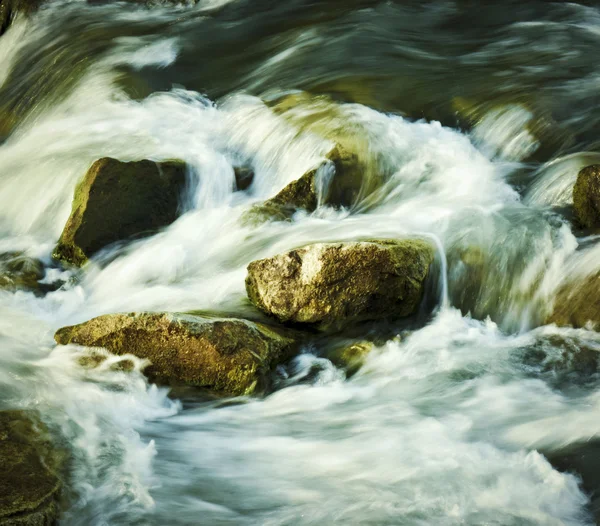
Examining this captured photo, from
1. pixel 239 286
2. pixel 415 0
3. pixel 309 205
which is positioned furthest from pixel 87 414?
pixel 415 0

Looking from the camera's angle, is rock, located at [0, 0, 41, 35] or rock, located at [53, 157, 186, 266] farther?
rock, located at [0, 0, 41, 35]

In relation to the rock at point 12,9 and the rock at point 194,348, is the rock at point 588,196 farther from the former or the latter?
the rock at point 12,9

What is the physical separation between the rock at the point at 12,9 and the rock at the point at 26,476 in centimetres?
923

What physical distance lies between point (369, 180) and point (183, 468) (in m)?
3.65

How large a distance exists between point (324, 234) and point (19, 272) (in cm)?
267

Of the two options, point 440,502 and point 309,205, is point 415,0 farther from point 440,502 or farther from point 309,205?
point 440,502

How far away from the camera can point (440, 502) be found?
4.18 metres

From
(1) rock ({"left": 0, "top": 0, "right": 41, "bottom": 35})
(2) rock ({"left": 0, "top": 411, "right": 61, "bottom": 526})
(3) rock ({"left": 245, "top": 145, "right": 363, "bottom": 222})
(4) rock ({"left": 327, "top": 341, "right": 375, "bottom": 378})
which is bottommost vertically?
(4) rock ({"left": 327, "top": 341, "right": 375, "bottom": 378})

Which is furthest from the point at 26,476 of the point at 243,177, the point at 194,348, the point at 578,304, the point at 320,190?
the point at 243,177

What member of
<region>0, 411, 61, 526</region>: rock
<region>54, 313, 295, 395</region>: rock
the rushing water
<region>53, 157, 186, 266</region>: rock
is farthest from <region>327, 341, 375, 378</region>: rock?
<region>53, 157, 186, 266</region>: rock

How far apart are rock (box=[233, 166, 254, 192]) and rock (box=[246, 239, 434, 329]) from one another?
2.21 meters

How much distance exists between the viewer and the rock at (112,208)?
7113 mm

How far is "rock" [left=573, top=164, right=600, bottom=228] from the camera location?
248 inches

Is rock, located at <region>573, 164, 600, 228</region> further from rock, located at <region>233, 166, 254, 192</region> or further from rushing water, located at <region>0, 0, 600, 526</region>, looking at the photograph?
rock, located at <region>233, 166, 254, 192</region>
